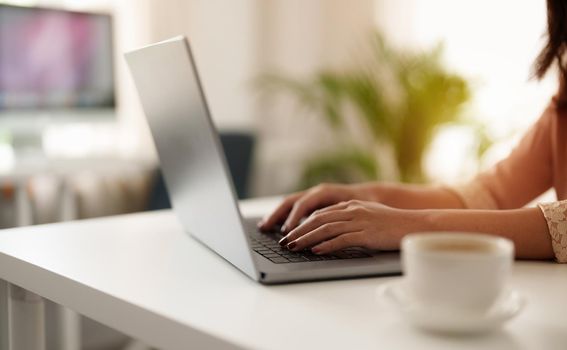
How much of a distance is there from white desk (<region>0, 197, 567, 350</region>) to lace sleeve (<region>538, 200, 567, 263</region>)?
0.06 ft

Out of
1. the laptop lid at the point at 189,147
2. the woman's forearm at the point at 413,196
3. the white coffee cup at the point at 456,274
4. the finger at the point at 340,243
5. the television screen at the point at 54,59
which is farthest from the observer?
the television screen at the point at 54,59

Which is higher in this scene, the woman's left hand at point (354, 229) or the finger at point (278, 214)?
the woman's left hand at point (354, 229)

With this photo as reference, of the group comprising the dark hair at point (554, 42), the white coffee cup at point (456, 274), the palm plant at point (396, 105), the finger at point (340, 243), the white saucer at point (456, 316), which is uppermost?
the dark hair at point (554, 42)

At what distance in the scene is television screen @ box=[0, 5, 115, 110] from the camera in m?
2.46

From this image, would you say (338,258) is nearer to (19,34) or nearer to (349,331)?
(349,331)

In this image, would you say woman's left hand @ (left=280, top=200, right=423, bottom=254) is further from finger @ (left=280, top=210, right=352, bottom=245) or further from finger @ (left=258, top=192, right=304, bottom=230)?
finger @ (left=258, top=192, right=304, bottom=230)

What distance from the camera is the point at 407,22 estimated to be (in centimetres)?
337

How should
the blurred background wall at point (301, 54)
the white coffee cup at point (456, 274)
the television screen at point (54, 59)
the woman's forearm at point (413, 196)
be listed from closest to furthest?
the white coffee cup at point (456, 274) → the woman's forearm at point (413, 196) → the television screen at point (54, 59) → the blurred background wall at point (301, 54)

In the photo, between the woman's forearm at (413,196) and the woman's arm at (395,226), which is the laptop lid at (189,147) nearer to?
the woman's arm at (395,226)

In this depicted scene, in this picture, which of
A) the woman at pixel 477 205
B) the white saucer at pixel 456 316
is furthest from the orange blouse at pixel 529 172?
the white saucer at pixel 456 316

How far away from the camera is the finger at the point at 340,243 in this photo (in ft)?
2.65

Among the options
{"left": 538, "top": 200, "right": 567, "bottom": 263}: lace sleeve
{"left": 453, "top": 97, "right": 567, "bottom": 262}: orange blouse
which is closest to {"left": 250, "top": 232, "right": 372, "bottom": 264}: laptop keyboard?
{"left": 538, "top": 200, "right": 567, "bottom": 263}: lace sleeve

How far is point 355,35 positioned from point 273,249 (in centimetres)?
290

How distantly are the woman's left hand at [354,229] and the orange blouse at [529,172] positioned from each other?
420mm
